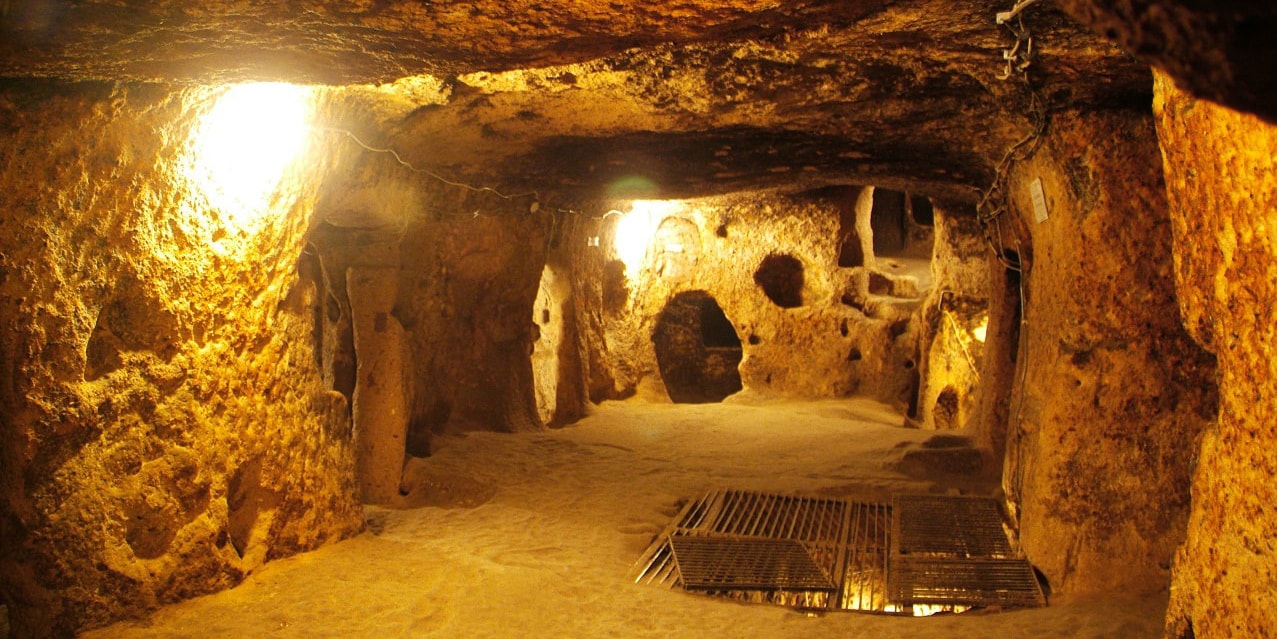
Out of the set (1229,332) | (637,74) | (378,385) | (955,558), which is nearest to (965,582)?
(955,558)

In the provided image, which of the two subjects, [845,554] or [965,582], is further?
[845,554]

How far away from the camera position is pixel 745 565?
14.0 feet

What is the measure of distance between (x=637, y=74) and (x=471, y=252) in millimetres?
3327

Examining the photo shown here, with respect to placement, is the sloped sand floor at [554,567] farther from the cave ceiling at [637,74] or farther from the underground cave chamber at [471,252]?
the cave ceiling at [637,74]

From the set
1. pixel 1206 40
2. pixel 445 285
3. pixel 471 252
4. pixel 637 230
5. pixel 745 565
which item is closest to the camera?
pixel 1206 40

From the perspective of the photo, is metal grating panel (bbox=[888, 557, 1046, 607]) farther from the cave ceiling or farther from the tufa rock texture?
the tufa rock texture

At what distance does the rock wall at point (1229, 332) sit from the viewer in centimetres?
170

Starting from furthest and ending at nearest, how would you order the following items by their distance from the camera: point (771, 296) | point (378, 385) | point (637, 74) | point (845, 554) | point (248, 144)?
point (771, 296) → point (378, 385) → point (845, 554) → point (637, 74) → point (248, 144)

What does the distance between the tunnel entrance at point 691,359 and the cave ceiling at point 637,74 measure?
6487mm

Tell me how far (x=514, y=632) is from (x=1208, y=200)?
272 cm

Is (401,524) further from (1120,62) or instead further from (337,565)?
(1120,62)

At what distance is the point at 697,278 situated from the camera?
36.8 feet

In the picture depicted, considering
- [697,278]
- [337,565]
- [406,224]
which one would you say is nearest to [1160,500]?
[337,565]

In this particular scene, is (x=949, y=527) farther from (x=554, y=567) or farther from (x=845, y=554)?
(x=554, y=567)
